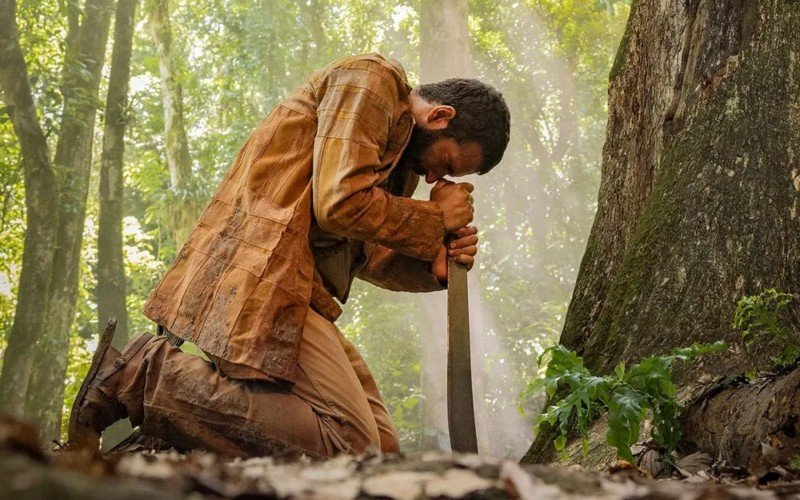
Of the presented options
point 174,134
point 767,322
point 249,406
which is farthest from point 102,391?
point 174,134

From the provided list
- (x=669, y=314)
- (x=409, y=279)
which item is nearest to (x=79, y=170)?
(x=409, y=279)

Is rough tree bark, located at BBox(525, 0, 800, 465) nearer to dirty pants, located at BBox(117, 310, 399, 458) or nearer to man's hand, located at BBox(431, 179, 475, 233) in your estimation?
man's hand, located at BBox(431, 179, 475, 233)

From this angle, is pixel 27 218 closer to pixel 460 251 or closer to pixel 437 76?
pixel 437 76

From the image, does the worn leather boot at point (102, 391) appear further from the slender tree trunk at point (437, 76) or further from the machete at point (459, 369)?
the slender tree trunk at point (437, 76)

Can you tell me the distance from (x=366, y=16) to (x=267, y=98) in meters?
6.65

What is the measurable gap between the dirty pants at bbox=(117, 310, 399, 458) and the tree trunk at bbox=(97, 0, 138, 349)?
1181 cm

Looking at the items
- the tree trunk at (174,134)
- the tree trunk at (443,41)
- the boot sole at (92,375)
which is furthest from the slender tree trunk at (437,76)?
the boot sole at (92,375)

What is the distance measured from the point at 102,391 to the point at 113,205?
12.8 meters

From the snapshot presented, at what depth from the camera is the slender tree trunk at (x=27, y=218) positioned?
1292 centimetres

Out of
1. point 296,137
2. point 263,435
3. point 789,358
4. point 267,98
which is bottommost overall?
point 263,435

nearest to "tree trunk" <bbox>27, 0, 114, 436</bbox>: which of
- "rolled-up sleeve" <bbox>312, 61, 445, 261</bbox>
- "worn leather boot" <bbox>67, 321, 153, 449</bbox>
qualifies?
"worn leather boot" <bbox>67, 321, 153, 449</bbox>

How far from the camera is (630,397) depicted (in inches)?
127

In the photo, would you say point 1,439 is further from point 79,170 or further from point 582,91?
point 582,91

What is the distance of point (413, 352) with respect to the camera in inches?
1034
